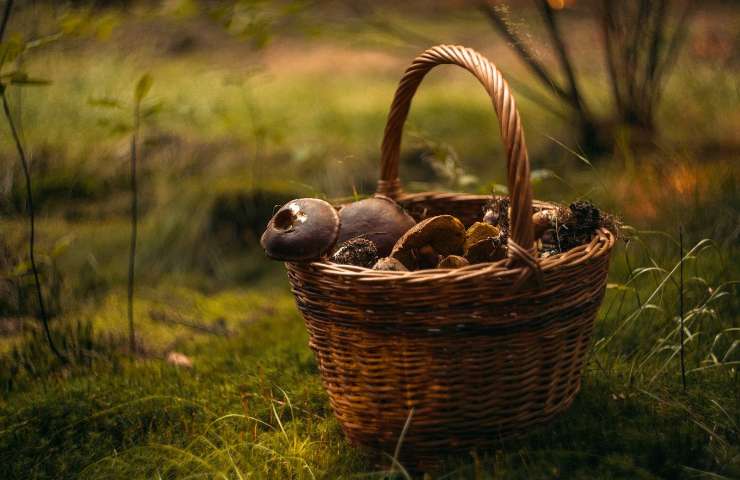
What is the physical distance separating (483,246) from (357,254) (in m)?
0.36

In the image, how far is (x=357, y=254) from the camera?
2137 millimetres

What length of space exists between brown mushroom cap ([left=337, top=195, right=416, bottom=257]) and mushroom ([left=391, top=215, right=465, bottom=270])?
9cm

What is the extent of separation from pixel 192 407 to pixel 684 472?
1517 millimetres

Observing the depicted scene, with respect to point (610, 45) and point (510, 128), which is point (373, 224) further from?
point (610, 45)

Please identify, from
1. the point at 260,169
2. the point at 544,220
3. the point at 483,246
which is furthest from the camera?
the point at 260,169

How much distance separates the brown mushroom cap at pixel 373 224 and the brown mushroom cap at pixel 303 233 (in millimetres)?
205

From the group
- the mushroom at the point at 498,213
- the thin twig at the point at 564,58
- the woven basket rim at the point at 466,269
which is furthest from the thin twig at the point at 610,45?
the woven basket rim at the point at 466,269

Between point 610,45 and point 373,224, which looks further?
point 610,45

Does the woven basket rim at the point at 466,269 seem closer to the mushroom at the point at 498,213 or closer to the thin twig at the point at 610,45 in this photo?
the mushroom at the point at 498,213

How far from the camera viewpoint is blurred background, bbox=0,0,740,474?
2723 millimetres

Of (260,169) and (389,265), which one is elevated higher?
(389,265)

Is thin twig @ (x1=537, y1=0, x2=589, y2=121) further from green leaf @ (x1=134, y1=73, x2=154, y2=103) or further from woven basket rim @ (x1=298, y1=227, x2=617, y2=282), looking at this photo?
woven basket rim @ (x1=298, y1=227, x2=617, y2=282)

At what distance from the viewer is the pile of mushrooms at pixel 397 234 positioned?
1.98 meters

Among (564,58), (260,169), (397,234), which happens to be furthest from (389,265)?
(260,169)
